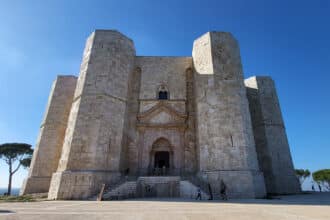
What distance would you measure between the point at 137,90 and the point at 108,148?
6.78 metres

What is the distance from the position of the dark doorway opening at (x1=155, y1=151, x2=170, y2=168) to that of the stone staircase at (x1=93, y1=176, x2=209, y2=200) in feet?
13.5

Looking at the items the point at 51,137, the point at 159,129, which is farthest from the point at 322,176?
the point at 51,137

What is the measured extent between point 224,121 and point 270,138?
303 inches

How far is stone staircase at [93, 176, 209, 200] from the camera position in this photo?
37.5 ft

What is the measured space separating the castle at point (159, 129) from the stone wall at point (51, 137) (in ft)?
0.27

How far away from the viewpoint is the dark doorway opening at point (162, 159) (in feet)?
55.4

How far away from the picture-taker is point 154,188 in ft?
41.0

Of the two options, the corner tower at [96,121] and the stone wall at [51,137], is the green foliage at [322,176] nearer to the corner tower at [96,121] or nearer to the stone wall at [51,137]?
the corner tower at [96,121]

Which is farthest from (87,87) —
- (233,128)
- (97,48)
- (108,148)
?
(233,128)

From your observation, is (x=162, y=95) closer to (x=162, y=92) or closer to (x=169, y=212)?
(x=162, y=92)

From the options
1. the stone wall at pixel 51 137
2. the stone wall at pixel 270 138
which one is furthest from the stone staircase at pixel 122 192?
the stone wall at pixel 270 138

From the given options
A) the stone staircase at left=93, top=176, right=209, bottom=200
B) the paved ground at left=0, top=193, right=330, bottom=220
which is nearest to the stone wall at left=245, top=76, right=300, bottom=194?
the stone staircase at left=93, top=176, right=209, bottom=200

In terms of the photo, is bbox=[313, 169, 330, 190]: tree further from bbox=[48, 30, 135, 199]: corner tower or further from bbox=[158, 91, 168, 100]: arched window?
bbox=[48, 30, 135, 199]: corner tower

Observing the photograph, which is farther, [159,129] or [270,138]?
[270,138]
